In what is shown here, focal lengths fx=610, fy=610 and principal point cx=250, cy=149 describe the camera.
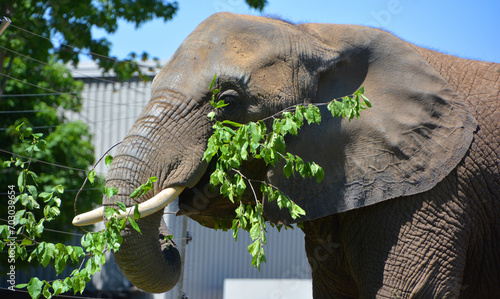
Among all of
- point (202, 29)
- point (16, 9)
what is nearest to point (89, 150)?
point (16, 9)

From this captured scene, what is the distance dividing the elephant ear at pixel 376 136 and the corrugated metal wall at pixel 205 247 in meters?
7.01

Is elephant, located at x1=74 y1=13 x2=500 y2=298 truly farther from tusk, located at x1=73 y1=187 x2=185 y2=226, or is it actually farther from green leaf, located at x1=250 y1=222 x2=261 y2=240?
green leaf, located at x1=250 y1=222 x2=261 y2=240

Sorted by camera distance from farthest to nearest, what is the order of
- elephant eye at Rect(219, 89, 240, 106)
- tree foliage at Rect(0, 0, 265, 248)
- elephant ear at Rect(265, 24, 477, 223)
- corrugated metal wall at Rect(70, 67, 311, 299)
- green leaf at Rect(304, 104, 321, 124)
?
1. corrugated metal wall at Rect(70, 67, 311, 299)
2. tree foliage at Rect(0, 0, 265, 248)
3. elephant ear at Rect(265, 24, 477, 223)
4. elephant eye at Rect(219, 89, 240, 106)
5. green leaf at Rect(304, 104, 321, 124)

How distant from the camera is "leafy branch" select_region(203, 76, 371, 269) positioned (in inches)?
98.4

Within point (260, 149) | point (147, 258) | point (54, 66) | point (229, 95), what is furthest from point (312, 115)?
point (54, 66)

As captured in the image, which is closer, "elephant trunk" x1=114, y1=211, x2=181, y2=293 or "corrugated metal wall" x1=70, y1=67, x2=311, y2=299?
"elephant trunk" x1=114, y1=211, x2=181, y2=293

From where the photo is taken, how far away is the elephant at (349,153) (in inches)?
106

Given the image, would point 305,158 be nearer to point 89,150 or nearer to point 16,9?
point 16,9

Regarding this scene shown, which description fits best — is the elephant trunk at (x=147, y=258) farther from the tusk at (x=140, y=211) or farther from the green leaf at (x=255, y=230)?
the green leaf at (x=255, y=230)

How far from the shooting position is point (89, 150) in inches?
363

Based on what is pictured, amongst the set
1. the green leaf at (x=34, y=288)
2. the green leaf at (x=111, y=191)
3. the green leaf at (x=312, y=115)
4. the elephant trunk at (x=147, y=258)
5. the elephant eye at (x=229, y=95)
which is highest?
the elephant eye at (x=229, y=95)

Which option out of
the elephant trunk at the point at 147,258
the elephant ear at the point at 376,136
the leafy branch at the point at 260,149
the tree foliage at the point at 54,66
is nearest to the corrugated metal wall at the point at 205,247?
the tree foliage at the point at 54,66

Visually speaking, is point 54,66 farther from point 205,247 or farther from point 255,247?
point 255,247

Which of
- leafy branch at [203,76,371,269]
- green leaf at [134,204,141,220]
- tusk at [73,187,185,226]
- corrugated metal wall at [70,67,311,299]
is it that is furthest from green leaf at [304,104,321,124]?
corrugated metal wall at [70,67,311,299]
